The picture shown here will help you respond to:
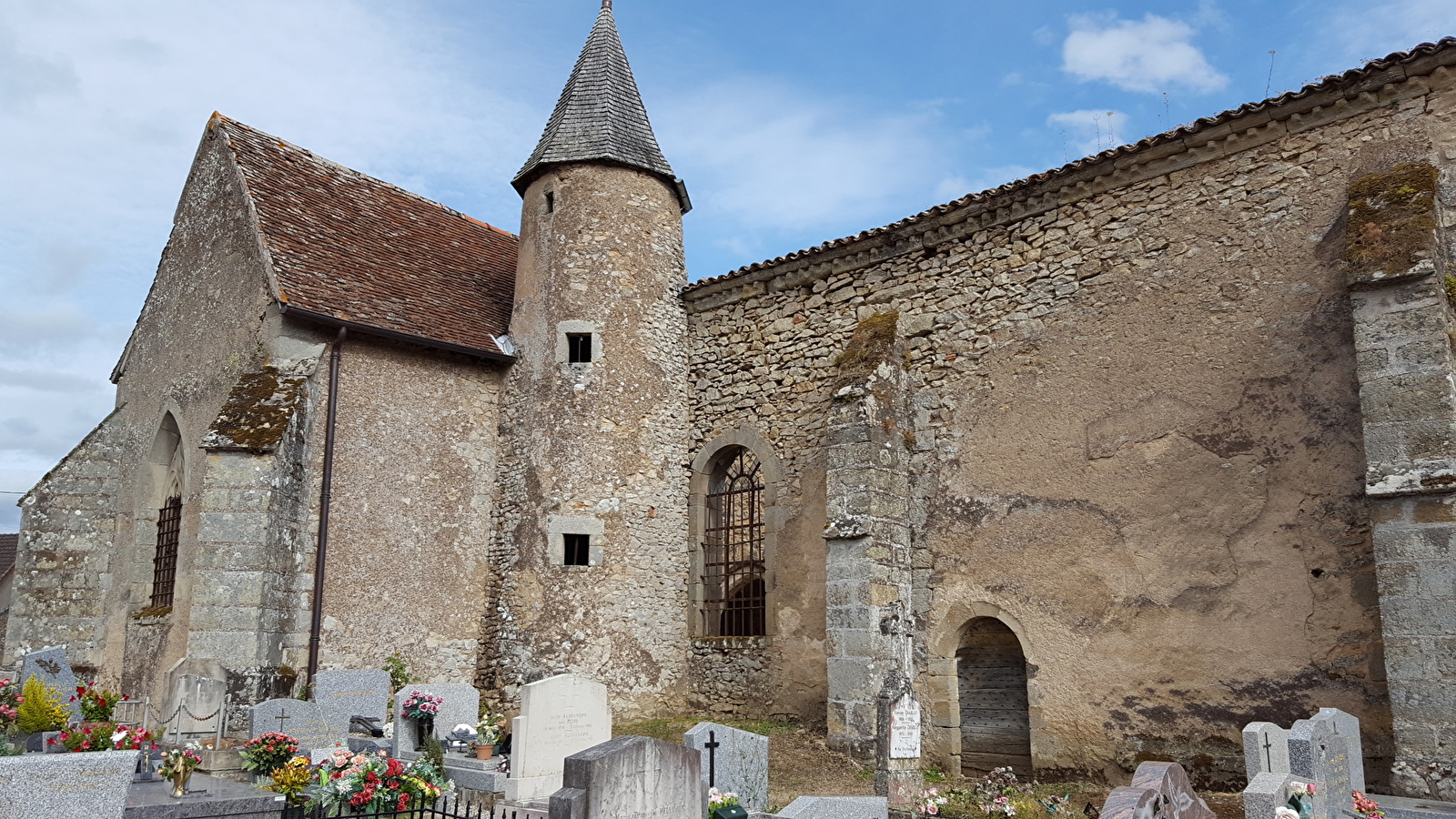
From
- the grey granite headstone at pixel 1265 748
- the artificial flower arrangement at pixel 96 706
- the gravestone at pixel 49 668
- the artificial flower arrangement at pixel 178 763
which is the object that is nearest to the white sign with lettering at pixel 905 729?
the grey granite headstone at pixel 1265 748

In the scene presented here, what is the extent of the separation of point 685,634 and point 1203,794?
24.3ft

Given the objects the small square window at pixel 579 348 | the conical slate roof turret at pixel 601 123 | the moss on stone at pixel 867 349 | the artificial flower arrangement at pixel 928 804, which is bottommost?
the artificial flower arrangement at pixel 928 804

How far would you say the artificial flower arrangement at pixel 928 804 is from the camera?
8125mm

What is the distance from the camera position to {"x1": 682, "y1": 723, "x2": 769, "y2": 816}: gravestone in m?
8.45

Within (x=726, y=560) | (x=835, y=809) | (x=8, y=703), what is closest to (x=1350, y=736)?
(x=835, y=809)

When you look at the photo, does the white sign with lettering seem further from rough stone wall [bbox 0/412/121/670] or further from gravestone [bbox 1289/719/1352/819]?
rough stone wall [bbox 0/412/121/670]

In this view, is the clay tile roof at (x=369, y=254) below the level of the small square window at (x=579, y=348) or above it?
above

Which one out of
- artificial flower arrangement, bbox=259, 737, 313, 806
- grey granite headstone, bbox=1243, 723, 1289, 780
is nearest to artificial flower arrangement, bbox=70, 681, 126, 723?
artificial flower arrangement, bbox=259, 737, 313, 806

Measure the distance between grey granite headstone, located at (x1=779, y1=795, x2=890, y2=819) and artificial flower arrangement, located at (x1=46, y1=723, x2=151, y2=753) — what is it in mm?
6211

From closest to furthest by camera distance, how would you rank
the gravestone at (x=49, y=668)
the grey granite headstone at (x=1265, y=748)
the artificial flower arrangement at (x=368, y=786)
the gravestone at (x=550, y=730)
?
the artificial flower arrangement at (x=368, y=786) < the grey granite headstone at (x=1265, y=748) < the gravestone at (x=550, y=730) < the gravestone at (x=49, y=668)

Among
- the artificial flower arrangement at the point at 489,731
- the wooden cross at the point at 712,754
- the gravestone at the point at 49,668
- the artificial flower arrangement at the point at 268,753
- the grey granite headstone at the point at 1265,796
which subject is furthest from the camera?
the gravestone at the point at 49,668

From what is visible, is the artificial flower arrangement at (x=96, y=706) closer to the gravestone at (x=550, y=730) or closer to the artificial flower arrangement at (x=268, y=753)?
the artificial flower arrangement at (x=268, y=753)

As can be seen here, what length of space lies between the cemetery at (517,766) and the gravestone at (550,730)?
0.06 ft

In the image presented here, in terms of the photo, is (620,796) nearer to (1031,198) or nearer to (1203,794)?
(1203,794)
